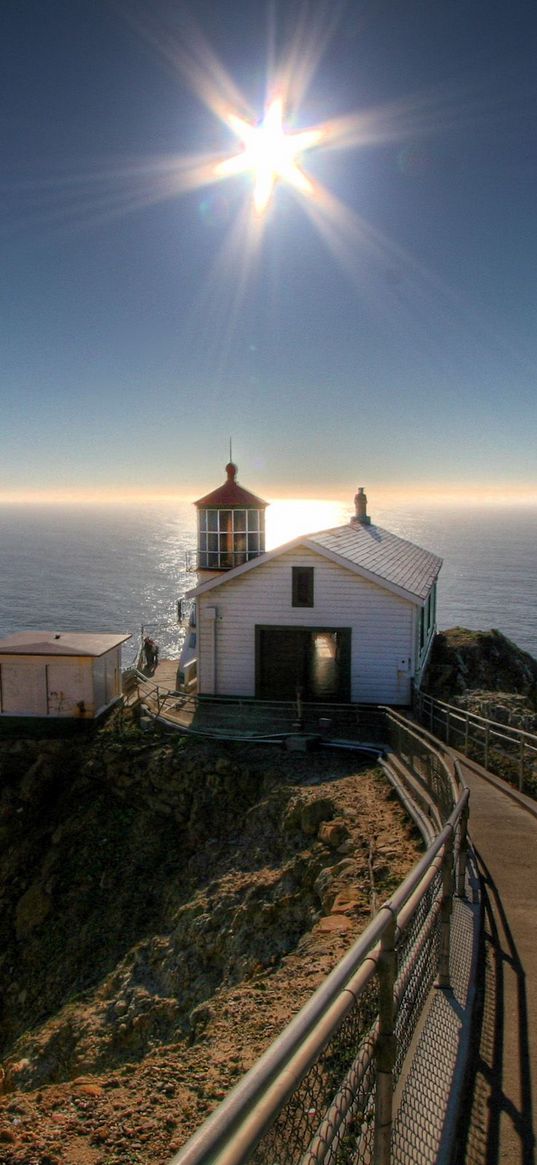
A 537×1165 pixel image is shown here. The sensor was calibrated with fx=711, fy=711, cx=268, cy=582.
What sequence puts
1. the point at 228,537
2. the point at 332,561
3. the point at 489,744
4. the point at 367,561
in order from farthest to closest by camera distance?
the point at 228,537, the point at 367,561, the point at 332,561, the point at 489,744

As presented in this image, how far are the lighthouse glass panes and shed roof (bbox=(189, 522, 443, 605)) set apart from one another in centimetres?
369

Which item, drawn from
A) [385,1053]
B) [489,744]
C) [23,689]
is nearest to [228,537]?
[23,689]

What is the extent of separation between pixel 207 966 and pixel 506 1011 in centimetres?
561

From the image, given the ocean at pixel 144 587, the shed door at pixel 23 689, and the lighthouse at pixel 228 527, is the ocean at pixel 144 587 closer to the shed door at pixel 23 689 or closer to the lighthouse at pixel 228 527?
the lighthouse at pixel 228 527

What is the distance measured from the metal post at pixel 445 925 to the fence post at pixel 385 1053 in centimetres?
206

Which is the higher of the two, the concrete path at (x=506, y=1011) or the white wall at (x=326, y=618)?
the white wall at (x=326, y=618)

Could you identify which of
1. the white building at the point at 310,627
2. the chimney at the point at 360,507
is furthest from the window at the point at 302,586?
the chimney at the point at 360,507

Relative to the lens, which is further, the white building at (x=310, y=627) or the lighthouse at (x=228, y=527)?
the lighthouse at (x=228, y=527)

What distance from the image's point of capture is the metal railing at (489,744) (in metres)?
12.5

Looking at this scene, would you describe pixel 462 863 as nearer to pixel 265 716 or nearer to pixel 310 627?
pixel 265 716

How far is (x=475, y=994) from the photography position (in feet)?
18.2

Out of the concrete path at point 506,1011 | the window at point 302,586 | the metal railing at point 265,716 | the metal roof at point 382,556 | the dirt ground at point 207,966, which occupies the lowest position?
the dirt ground at point 207,966

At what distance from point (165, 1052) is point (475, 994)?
337 cm

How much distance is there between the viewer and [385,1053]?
130 inches
